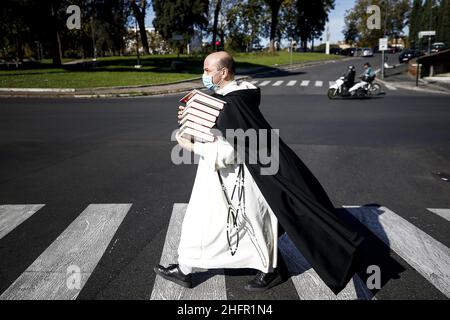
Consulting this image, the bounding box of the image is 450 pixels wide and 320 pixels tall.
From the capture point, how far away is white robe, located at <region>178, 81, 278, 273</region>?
3135 mm

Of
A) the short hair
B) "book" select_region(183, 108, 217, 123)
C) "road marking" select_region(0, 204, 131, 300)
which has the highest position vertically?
the short hair

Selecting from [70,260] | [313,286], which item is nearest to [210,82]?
[313,286]

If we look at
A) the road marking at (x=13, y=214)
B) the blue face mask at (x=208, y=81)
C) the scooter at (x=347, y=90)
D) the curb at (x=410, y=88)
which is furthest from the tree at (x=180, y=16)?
the blue face mask at (x=208, y=81)

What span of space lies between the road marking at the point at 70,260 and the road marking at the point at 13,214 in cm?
68

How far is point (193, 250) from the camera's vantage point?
3205mm

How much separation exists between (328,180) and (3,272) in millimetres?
4666

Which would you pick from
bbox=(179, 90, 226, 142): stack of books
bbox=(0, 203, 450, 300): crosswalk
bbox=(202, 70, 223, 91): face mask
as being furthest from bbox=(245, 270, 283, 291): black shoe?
bbox=(202, 70, 223, 91): face mask

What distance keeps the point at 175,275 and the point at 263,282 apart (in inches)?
A: 29.7

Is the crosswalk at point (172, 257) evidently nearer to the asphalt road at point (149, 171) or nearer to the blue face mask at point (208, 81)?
the asphalt road at point (149, 171)

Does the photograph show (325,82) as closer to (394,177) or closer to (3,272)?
(394,177)

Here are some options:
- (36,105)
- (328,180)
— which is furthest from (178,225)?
(36,105)

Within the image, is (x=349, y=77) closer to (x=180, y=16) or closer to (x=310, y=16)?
(x=180, y=16)

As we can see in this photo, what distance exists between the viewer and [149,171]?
7031 millimetres

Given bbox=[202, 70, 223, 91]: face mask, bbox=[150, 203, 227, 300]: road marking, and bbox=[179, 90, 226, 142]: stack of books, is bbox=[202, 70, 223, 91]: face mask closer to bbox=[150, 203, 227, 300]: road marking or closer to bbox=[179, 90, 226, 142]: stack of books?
bbox=[179, 90, 226, 142]: stack of books
